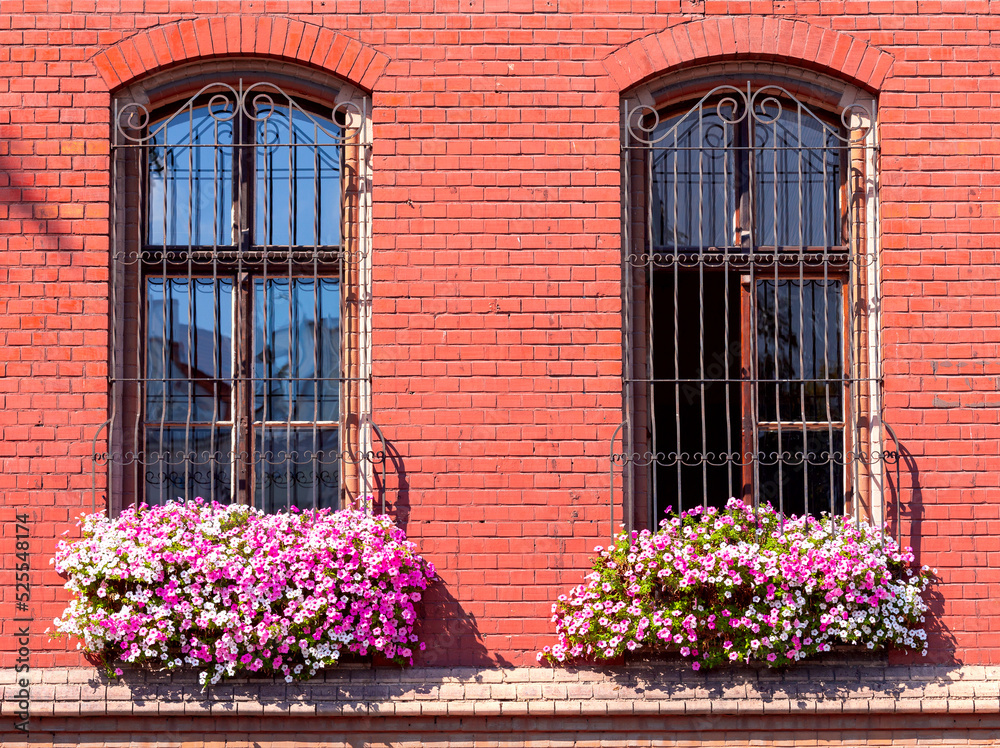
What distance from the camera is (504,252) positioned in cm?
477

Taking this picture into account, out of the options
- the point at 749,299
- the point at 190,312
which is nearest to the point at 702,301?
the point at 749,299

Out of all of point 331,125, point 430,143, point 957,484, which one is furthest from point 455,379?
point 957,484

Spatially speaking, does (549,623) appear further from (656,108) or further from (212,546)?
(656,108)

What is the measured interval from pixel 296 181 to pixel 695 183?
86.0 inches

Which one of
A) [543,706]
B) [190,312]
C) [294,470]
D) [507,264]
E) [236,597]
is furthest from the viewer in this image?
[190,312]

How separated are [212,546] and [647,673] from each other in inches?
86.8

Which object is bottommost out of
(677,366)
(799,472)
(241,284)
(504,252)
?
(799,472)

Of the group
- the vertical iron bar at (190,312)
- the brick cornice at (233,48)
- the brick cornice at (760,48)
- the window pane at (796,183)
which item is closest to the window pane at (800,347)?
the window pane at (796,183)

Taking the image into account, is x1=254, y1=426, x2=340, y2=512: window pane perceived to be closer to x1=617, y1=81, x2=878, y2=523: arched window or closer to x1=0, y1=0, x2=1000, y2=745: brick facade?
x1=0, y1=0, x2=1000, y2=745: brick facade

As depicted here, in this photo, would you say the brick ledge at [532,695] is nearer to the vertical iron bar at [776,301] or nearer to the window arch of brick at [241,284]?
the vertical iron bar at [776,301]

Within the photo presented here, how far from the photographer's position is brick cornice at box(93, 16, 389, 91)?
4.82 metres

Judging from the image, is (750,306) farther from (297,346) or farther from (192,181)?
(192,181)

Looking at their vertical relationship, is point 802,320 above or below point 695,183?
below

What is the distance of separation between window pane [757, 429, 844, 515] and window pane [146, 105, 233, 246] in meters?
3.14
